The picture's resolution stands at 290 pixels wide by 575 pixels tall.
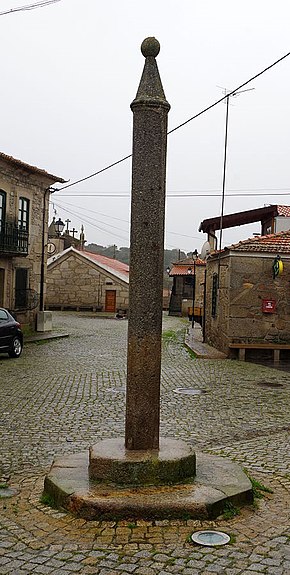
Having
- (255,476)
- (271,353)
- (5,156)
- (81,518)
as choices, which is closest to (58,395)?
(255,476)

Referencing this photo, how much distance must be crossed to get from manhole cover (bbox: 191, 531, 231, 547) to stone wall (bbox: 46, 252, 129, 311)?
131ft

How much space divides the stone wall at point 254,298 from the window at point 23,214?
9.07m

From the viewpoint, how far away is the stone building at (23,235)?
21781 millimetres

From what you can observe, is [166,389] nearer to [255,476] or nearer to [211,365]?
[211,365]

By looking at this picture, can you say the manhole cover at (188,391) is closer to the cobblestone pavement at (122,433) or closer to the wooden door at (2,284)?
the cobblestone pavement at (122,433)

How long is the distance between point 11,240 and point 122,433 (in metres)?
15.2

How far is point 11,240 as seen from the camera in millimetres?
21938

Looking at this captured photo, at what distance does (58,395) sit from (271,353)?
26.0 feet

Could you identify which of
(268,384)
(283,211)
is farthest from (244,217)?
(268,384)

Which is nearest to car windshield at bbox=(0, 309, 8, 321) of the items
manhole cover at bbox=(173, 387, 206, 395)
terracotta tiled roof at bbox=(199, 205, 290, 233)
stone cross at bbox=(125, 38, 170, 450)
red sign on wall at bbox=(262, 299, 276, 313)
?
manhole cover at bbox=(173, 387, 206, 395)

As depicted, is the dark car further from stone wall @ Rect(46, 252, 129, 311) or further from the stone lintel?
stone wall @ Rect(46, 252, 129, 311)

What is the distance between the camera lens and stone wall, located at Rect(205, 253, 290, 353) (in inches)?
647

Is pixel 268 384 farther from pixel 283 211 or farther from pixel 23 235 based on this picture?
pixel 283 211

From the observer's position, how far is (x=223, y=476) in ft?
17.3
